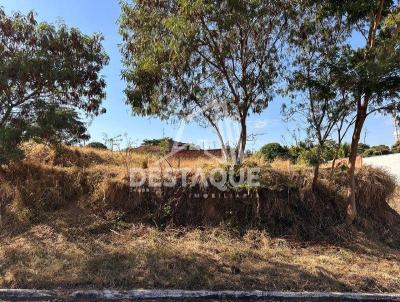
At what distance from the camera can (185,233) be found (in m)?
7.84

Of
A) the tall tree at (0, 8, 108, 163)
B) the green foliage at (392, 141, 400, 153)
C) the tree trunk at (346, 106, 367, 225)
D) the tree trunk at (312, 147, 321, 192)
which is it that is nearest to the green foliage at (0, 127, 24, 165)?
the tall tree at (0, 8, 108, 163)

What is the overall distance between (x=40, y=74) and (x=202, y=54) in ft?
10.4

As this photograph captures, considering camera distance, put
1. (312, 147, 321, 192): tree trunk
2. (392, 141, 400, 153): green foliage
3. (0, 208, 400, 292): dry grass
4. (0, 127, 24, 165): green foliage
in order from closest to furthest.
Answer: (0, 208, 400, 292): dry grass < (0, 127, 24, 165): green foliage < (312, 147, 321, 192): tree trunk < (392, 141, 400, 153): green foliage

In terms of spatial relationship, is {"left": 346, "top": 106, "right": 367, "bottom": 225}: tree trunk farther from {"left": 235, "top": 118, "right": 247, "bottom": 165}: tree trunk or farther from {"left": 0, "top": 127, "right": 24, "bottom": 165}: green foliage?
{"left": 0, "top": 127, "right": 24, "bottom": 165}: green foliage

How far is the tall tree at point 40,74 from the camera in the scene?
699 cm

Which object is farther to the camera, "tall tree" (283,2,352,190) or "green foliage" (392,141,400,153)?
"green foliage" (392,141,400,153)

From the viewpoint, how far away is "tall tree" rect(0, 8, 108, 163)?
699 cm

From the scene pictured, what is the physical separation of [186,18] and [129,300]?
195 inches

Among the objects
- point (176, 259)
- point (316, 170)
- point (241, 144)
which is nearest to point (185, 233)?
point (176, 259)

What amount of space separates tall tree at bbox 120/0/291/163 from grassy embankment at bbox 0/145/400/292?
4.89ft

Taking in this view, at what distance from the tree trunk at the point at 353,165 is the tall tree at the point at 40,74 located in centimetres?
520

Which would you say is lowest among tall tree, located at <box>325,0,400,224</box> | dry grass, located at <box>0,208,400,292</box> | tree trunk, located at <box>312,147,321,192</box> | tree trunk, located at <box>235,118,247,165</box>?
dry grass, located at <box>0,208,400,292</box>

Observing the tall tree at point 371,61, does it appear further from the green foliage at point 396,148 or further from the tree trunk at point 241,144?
the green foliage at point 396,148

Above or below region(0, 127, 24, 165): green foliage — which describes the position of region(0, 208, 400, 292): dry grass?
below
